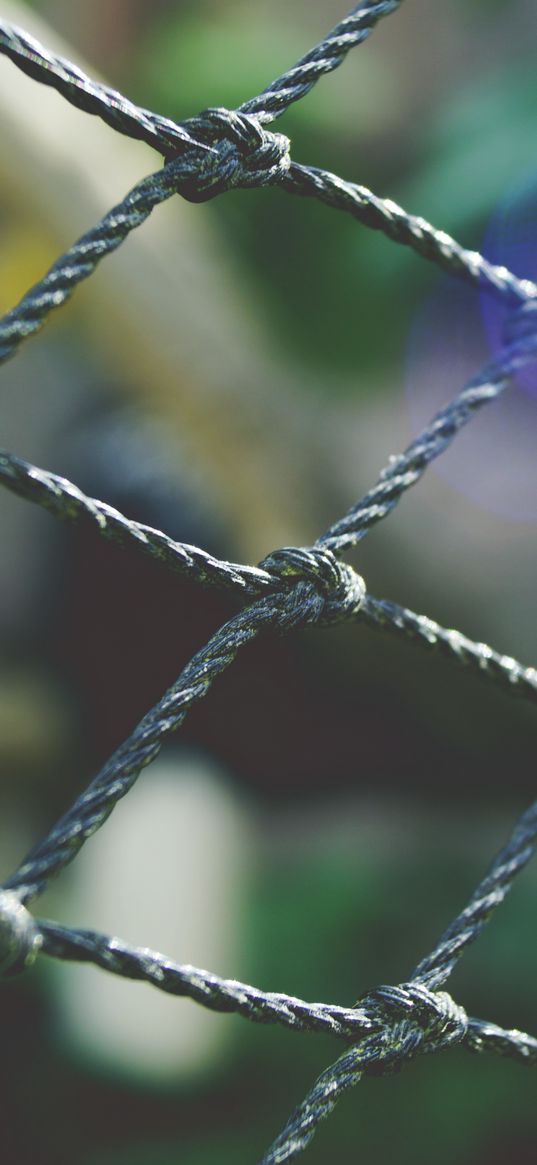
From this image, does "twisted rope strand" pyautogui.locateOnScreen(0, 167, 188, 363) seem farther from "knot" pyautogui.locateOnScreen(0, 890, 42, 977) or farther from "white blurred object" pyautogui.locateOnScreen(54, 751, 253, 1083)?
"white blurred object" pyautogui.locateOnScreen(54, 751, 253, 1083)

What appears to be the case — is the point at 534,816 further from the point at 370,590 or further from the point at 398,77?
the point at 398,77

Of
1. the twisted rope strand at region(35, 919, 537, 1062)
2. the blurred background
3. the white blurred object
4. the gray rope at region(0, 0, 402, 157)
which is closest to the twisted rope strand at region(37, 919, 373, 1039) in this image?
the twisted rope strand at region(35, 919, 537, 1062)

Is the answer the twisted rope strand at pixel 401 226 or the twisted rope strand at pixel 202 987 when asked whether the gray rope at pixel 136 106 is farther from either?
the twisted rope strand at pixel 202 987

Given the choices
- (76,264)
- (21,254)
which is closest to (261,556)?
(21,254)

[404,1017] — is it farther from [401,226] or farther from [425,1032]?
[401,226]

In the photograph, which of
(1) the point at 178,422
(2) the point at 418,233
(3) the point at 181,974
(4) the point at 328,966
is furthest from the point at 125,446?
(3) the point at 181,974

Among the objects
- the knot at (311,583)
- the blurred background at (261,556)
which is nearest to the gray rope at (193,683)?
the knot at (311,583)

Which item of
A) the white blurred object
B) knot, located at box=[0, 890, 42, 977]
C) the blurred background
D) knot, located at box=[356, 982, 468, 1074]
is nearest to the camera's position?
knot, located at box=[0, 890, 42, 977]
